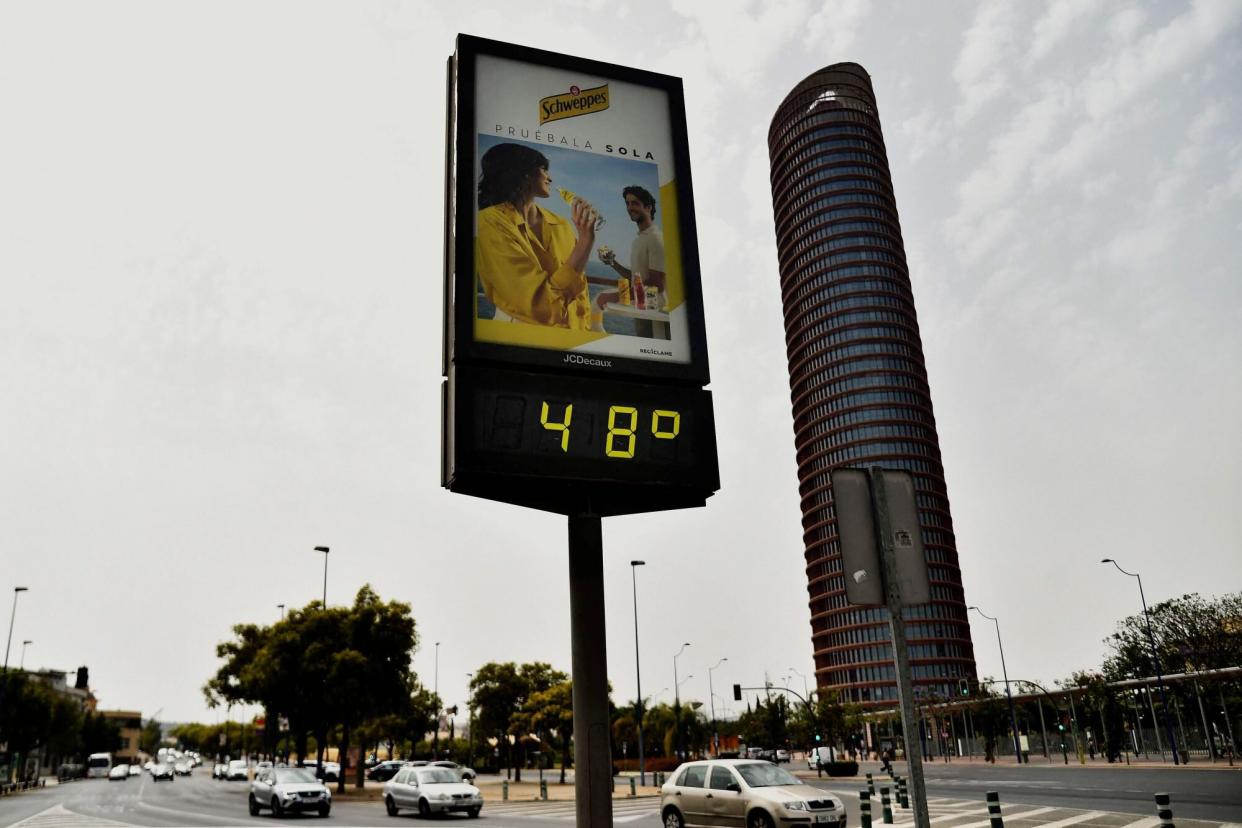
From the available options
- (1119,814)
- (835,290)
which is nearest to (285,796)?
(1119,814)

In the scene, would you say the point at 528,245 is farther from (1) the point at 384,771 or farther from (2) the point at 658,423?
(1) the point at 384,771

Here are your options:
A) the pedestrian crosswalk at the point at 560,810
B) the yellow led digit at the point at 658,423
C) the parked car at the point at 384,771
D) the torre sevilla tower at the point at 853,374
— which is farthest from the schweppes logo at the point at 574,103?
the torre sevilla tower at the point at 853,374

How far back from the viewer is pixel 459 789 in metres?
27.6

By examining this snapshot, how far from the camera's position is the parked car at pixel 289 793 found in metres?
28.5

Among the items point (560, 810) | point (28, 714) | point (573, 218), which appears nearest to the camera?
point (573, 218)

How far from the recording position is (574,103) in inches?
422

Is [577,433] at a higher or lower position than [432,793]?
higher

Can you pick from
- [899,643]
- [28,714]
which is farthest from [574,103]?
[28,714]

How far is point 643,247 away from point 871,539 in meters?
5.48

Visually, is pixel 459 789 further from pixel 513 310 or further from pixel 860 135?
pixel 860 135

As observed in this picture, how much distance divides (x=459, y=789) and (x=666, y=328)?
22.8 metres

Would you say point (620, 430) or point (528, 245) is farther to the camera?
point (528, 245)

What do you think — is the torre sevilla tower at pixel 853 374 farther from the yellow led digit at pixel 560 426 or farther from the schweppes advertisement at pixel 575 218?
the yellow led digit at pixel 560 426

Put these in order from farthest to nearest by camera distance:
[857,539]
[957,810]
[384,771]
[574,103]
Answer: [384,771] → [957,810] → [574,103] → [857,539]
